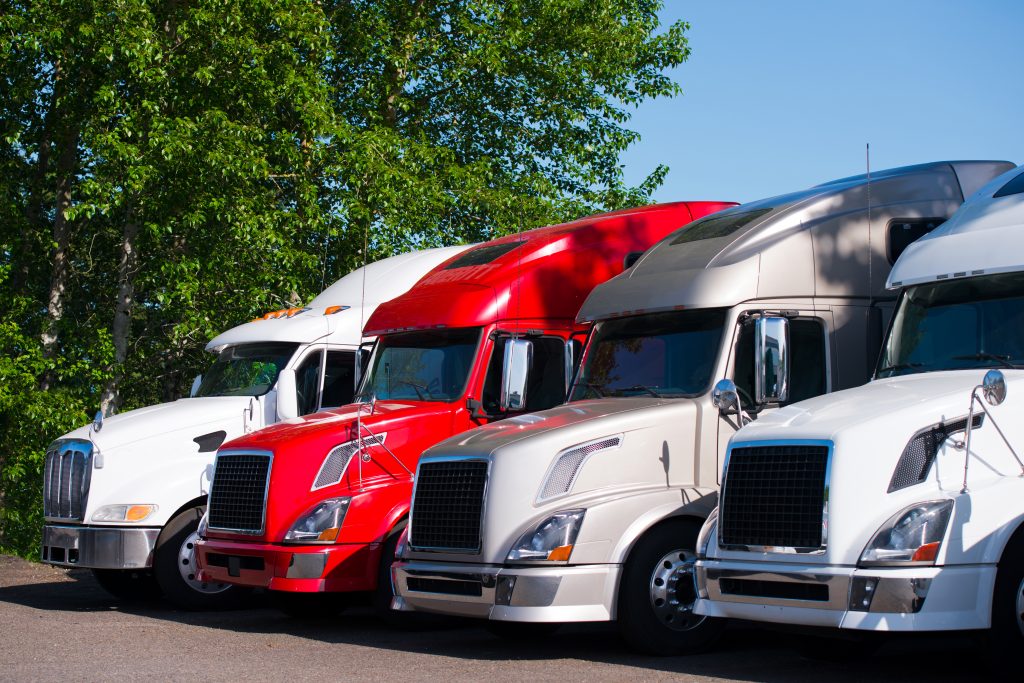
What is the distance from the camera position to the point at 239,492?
11812 mm

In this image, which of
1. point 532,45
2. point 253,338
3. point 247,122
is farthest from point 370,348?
point 532,45

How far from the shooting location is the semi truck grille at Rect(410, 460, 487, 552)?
384 inches

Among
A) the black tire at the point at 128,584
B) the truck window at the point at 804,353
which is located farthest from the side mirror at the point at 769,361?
the black tire at the point at 128,584

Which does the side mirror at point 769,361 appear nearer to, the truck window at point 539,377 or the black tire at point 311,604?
the truck window at point 539,377

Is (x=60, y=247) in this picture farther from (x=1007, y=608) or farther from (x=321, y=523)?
(x=1007, y=608)

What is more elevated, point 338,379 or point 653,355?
point 653,355

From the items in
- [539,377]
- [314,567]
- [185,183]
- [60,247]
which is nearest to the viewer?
[314,567]

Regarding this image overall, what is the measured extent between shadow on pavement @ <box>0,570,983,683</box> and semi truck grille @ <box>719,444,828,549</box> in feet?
2.62

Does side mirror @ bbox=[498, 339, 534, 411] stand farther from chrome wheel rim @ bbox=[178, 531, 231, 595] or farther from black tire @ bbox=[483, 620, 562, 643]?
chrome wheel rim @ bbox=[178, 531, 231, 595]

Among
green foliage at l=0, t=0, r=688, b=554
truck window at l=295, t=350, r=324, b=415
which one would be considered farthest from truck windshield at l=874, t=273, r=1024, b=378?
green foliage at l=0, t=0, r=688, b=554

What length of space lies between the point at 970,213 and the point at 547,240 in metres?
4.40

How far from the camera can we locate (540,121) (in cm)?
2906

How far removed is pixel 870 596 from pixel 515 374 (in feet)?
15.3

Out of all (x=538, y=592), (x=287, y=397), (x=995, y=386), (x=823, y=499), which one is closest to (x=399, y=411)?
(x=287, y=397)
